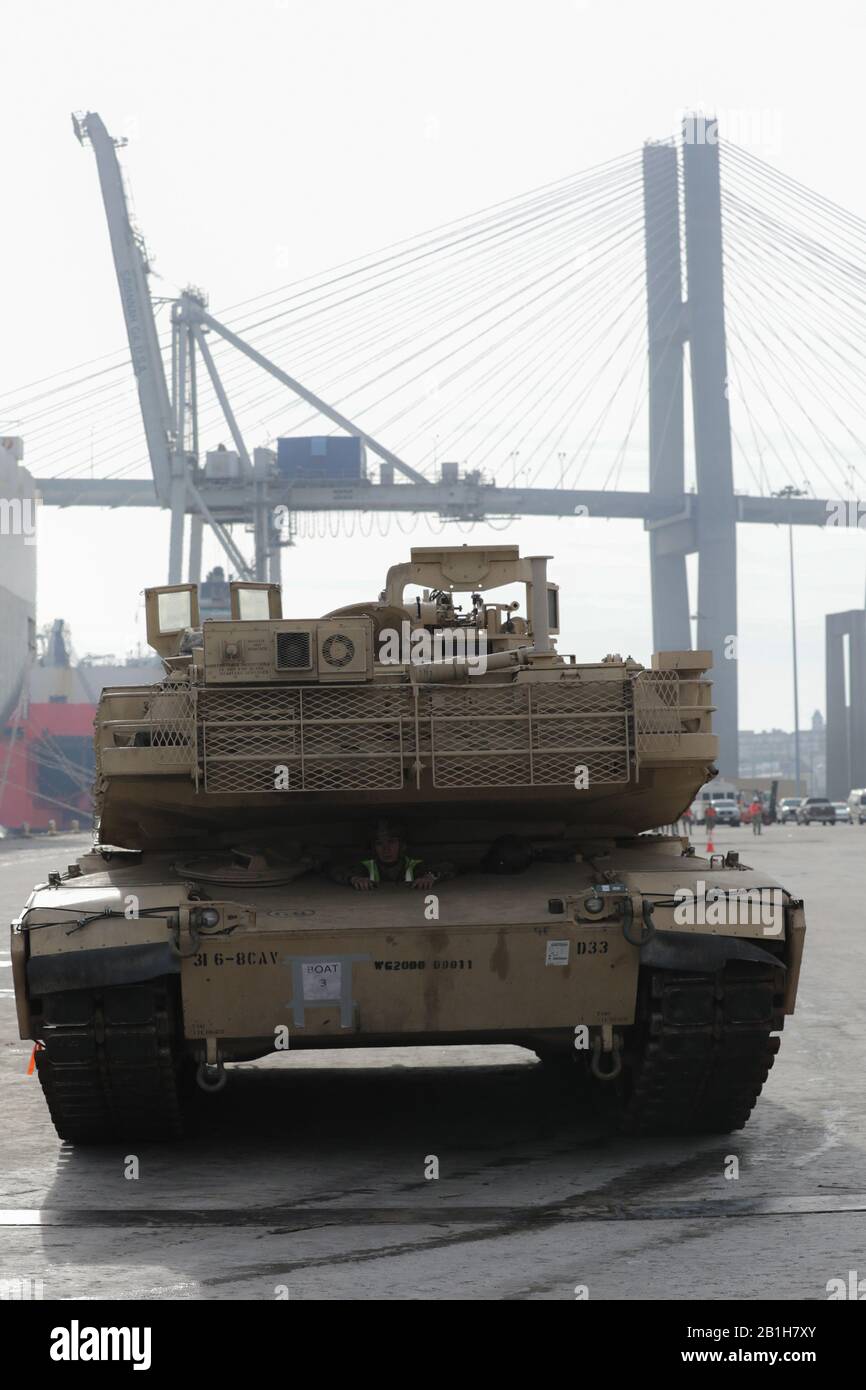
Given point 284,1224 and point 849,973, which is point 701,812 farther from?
point 284,1224

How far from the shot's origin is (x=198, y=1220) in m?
8.00

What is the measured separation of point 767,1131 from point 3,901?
21.0 m

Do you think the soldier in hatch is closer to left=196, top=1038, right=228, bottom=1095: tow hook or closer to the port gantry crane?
left=196, top=1038, right=228, bottom=1095: tow hook

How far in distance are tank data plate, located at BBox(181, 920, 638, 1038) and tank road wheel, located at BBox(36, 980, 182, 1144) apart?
0.17 meters

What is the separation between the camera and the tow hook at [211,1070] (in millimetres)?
9195

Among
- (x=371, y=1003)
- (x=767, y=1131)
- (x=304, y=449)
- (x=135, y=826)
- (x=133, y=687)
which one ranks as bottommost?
(x=767, y=1131)

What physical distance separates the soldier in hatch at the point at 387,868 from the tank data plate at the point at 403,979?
0.83 m

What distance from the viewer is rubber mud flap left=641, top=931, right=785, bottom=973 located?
9117 mm

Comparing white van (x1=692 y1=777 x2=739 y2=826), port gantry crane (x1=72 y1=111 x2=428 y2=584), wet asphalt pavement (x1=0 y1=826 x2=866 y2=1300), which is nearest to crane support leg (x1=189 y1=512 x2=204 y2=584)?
port gantry crane (x1=72 y1=111 x2=428 y2=584)
